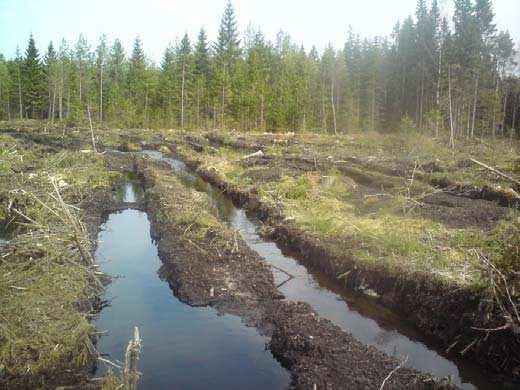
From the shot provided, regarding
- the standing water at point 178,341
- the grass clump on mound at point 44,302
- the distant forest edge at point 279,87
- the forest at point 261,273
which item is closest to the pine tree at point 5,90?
the distant forest edge at point 279,87

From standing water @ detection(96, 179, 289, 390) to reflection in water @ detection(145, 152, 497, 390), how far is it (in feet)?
7.30

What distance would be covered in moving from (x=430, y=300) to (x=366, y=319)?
4.71ft

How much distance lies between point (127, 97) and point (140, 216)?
52123mm

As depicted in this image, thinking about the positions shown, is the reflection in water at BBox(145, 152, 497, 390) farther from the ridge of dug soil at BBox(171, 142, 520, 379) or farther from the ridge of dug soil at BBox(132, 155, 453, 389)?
the ridge of dug soil at BBox(132, 155, 453, 389)

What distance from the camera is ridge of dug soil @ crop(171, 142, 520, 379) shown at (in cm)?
832

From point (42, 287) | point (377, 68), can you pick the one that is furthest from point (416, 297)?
point (377, 68)

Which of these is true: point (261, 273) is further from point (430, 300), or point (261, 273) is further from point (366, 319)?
point (430, 300)

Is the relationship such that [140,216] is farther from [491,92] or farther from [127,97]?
[127,97]

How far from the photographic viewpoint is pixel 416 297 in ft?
34.7

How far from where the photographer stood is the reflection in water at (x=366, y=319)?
28.3ft

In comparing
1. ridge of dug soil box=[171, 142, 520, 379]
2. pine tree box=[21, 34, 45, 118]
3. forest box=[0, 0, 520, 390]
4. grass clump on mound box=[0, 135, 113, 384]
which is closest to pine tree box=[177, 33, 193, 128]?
pine tree box=[21, 34, 45, 118]

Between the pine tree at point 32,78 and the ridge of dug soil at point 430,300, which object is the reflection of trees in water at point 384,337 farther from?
the pine tree at point 32,78

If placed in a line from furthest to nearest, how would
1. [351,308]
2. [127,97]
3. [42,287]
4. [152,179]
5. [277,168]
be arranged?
[127,97]
[277,168]
[152,179]
[351,308]
[42,287]

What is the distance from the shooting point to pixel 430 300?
10156 millimetres
